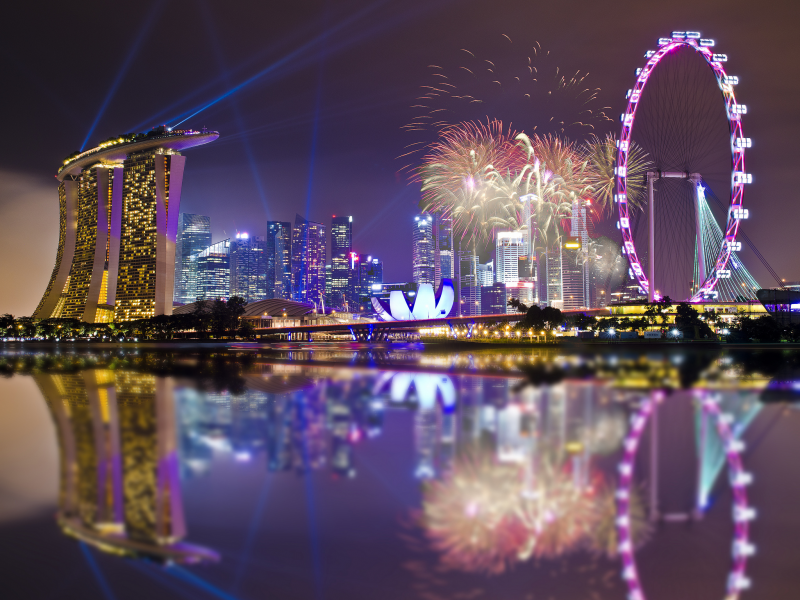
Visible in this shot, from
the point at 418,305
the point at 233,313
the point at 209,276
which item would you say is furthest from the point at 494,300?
the point at 209,276

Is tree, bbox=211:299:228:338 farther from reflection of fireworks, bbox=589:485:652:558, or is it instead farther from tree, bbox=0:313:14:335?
reflection of fireworks, bbox=589:485:652:558

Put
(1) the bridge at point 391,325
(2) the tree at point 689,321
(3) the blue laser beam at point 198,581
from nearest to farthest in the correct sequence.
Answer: (3) the blue laser beam at point 198,581 < (2) the tree at point 689,321 < (1) the bridge at point 391,325

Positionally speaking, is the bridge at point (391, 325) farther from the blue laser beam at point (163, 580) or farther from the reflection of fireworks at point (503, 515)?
the blue laser beam at point (163, 580)

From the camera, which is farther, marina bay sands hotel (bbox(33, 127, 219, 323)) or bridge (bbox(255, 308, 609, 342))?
marina bay sands hotel (bbox(33, 127, 219, 323))

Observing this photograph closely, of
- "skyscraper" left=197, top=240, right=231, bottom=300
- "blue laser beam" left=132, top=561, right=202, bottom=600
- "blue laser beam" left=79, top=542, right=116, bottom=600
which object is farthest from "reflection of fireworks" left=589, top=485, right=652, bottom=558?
"skyscraper" left=197, top=240, right=231, bottom=300

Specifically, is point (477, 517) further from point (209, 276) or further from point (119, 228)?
point (209, 276)

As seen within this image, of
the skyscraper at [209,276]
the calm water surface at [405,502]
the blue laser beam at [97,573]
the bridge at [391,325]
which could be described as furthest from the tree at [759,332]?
the skyscraper at [209,276]
